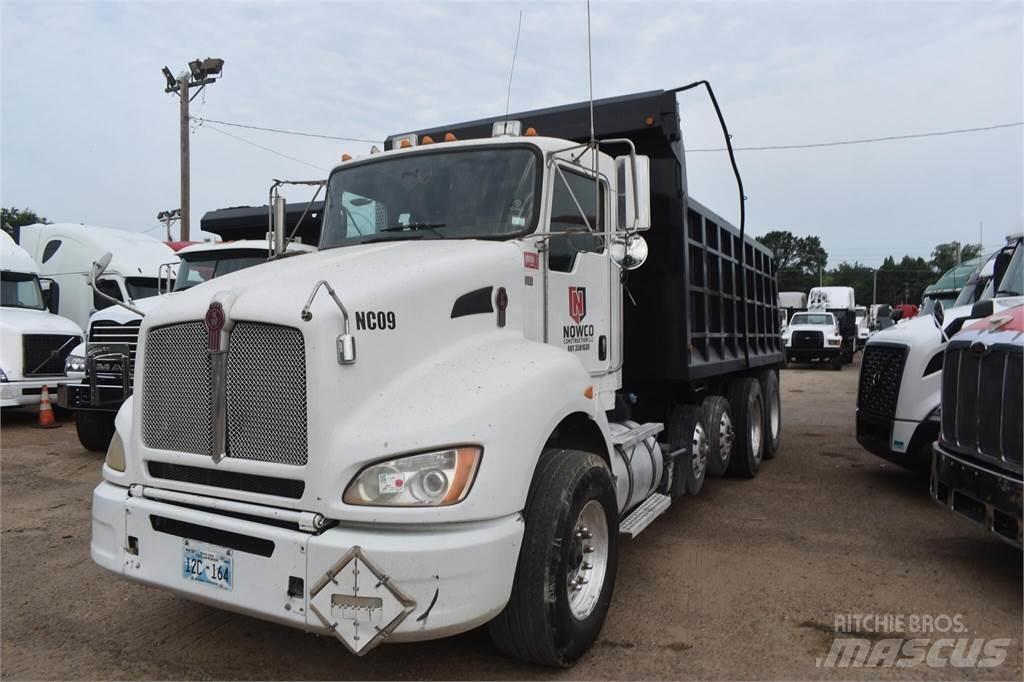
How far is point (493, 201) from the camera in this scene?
14.0 feet

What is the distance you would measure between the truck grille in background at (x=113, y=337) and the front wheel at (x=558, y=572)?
6.97 m

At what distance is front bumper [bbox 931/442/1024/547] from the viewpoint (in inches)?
165

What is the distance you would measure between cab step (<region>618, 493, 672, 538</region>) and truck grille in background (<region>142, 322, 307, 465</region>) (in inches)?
81.5

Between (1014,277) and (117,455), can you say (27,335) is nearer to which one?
(117,455)

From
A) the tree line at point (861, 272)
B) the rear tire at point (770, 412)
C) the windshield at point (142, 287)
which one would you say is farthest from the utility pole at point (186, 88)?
the tree line at point (861, 272)

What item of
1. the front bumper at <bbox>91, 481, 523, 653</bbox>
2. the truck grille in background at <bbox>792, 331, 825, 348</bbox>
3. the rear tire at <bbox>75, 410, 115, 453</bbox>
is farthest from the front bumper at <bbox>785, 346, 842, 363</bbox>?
the front bumper at <bbox>91, 481, 523, 653</bbox>

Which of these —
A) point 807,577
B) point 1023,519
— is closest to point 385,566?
point 807,577

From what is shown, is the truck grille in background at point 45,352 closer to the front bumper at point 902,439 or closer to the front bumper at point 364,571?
the front bumper at point 364,571

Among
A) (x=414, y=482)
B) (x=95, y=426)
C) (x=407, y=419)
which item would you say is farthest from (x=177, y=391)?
(x=95, y=426)

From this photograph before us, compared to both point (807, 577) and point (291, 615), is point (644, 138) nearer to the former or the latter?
point (807, 577)

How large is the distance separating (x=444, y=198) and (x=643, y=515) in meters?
2.46

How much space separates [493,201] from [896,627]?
3303 millimetres

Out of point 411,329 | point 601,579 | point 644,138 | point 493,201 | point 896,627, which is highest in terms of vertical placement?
point 644,138

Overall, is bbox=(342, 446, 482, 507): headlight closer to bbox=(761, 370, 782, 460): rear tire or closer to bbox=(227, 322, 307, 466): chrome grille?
bbox=(227, 322, 307, 466): chrome grille
